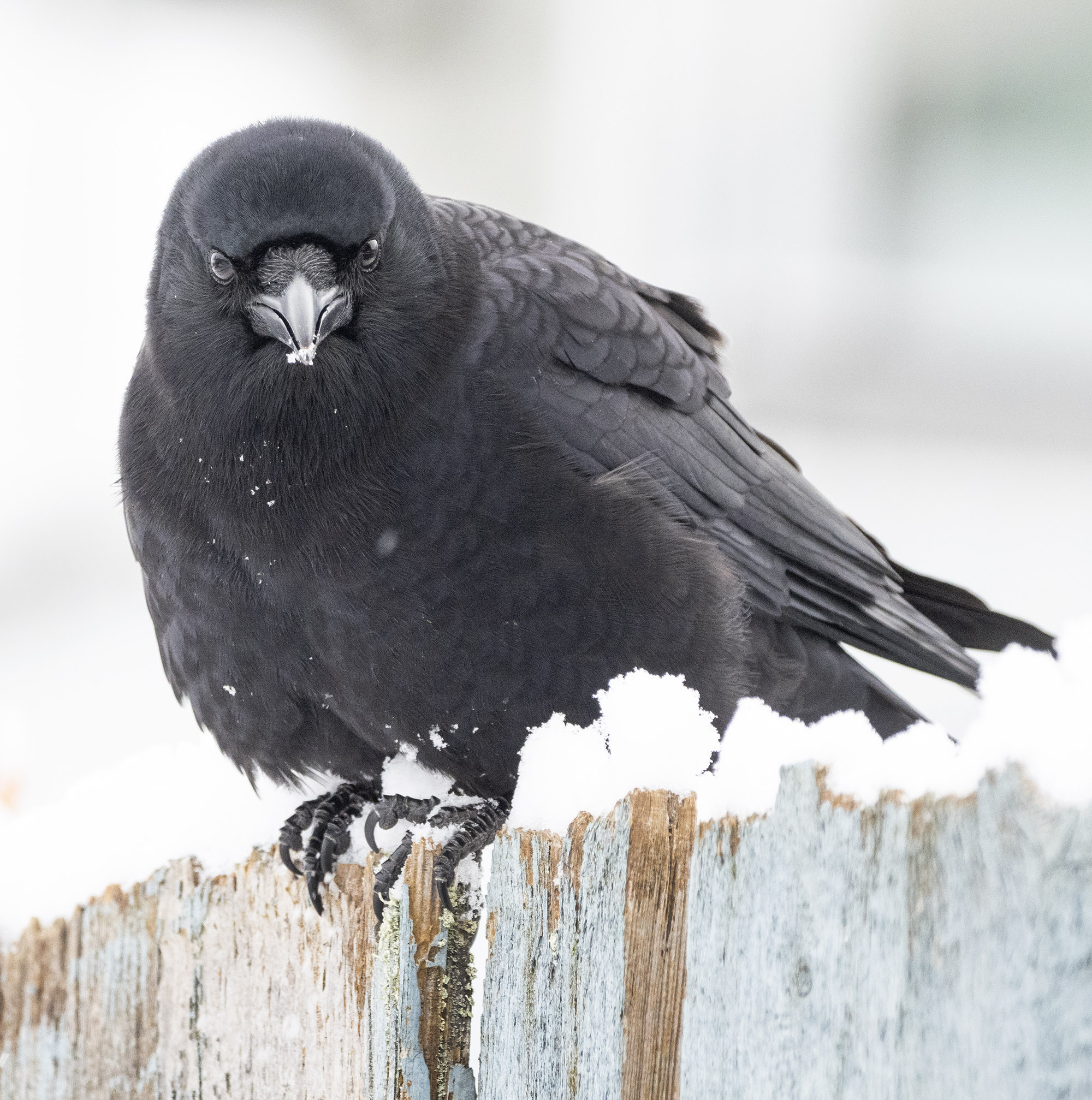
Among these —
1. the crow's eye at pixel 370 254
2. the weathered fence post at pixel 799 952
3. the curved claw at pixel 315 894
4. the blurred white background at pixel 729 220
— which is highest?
the blurred white background at pixel 729 220

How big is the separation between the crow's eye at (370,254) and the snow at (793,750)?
1.37 m

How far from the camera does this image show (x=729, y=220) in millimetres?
6957

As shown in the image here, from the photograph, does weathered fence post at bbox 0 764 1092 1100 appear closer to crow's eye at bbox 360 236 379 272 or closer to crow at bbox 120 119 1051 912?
crow at bbox 120 119 1051 912

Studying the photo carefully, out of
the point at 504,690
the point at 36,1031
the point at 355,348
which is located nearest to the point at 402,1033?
the point at 36,1031

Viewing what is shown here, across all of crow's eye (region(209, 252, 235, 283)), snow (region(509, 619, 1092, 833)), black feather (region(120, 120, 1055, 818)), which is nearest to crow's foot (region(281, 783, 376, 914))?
black feather (region(120, 120, 1055, 818))

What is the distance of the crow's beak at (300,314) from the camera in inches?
118

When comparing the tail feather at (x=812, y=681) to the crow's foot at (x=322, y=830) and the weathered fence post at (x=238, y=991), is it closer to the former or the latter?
the crow's foot at (x=322, y=830)

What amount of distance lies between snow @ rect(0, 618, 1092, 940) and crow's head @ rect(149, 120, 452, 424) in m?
0.84

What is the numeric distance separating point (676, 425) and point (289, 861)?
1800 millimetres

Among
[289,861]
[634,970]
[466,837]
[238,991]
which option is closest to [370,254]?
[466,837]

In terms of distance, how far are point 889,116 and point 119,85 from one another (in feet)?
12.5

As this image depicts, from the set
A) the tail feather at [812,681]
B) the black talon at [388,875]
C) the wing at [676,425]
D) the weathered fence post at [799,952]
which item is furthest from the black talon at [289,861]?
the tail feather at [812,681]

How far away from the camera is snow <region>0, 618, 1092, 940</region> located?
4.66 ft

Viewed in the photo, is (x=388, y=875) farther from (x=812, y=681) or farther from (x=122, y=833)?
(x=812, y=681)
